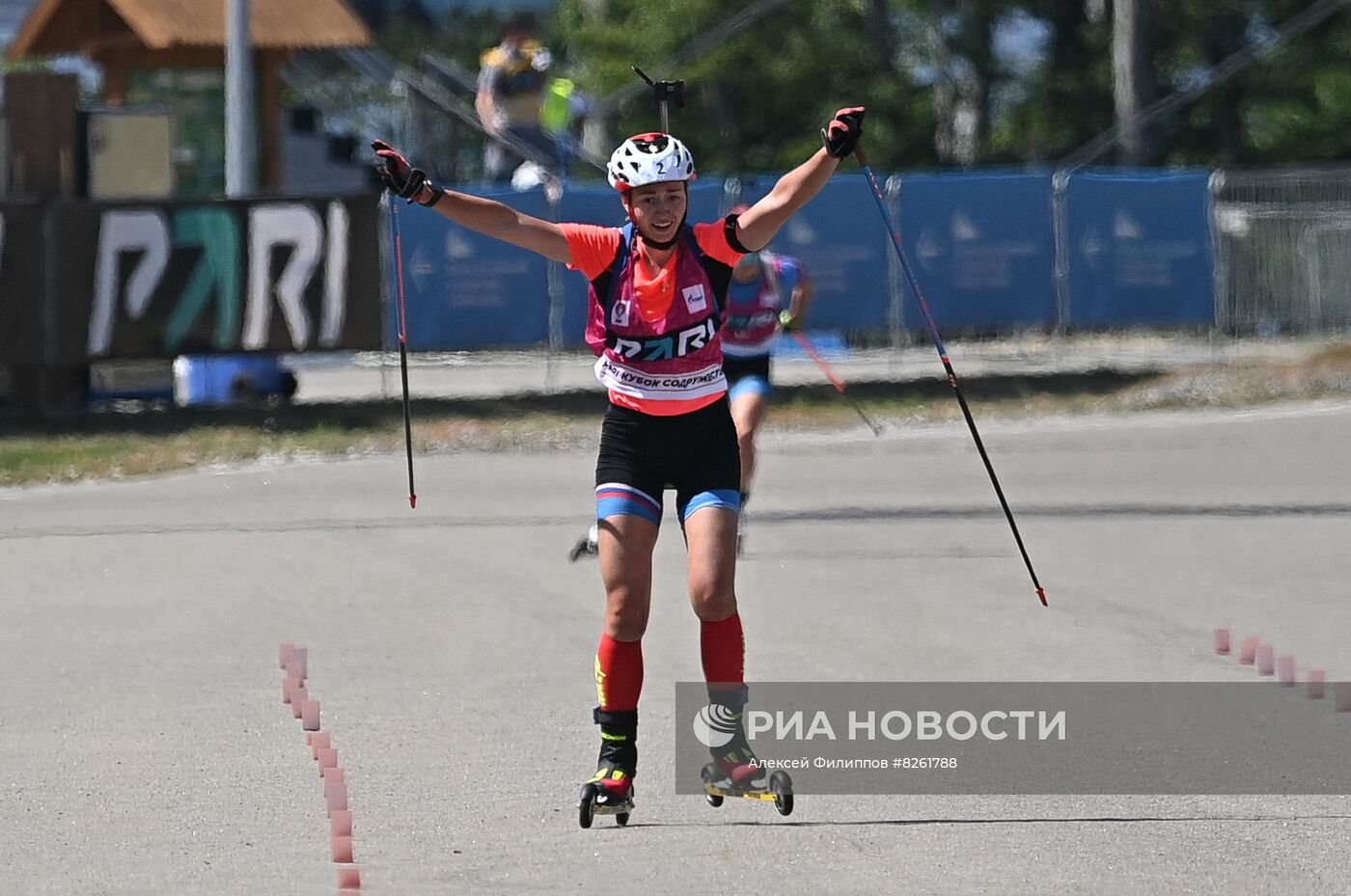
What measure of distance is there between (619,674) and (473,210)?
57.1 inches

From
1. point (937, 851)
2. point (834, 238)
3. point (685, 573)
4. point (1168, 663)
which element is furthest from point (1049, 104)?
point (937, 851)

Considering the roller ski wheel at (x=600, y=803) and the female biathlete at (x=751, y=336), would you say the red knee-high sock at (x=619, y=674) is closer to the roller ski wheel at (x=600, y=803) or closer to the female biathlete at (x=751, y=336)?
the roller ski wheel at (x=600, y=803)

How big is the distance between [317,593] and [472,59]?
130 ft

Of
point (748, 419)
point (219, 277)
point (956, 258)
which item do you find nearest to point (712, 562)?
point (748, 419)

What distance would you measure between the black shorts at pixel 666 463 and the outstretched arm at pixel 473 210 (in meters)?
0.56

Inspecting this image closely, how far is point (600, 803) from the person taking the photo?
21.3 feet

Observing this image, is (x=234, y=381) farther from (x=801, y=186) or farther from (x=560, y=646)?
(x=801, y=186)

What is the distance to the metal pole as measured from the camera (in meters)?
20.6

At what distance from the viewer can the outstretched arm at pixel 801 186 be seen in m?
6.78

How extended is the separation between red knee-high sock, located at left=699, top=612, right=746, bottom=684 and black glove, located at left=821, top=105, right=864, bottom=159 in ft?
4.67

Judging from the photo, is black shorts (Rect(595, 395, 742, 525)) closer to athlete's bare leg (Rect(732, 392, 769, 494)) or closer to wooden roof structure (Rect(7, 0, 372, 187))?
athlete's bare leg (Rect(732, 392, 769, 494))

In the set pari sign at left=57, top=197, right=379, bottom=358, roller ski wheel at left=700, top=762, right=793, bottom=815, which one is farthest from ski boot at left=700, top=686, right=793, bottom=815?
pari sign at left=57, top=197, right=379, bottom=358

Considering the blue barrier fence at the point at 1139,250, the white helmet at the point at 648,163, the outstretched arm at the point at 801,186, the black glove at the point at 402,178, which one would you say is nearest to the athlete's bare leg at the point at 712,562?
the outstretched arm at the point at 801,186

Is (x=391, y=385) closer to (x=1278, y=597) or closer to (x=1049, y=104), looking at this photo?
(x=1278, y=597)
